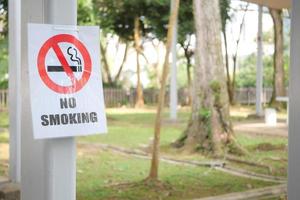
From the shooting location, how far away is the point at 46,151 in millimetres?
2590

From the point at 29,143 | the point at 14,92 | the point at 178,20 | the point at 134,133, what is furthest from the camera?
the point at 178,20

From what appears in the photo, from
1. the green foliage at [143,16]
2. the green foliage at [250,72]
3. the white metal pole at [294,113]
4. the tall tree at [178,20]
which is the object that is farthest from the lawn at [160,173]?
the green foliage at [250,72]

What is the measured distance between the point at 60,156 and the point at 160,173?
16.4 feet

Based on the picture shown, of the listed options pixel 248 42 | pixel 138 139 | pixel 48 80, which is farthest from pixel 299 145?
pixel 248 42

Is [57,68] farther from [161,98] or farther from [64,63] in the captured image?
[161,98]

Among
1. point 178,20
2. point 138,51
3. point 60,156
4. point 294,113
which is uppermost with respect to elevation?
point 178,20

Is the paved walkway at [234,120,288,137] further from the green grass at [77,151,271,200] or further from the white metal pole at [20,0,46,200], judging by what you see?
the white metal pole at [20,0,46,200]

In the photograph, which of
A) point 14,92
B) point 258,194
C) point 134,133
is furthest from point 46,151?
point 134,133

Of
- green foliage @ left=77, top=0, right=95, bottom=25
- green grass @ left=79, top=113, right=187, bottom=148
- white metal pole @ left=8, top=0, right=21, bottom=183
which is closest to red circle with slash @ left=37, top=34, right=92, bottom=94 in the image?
white metal pole @ left=8, top=0, right=21, bottom=183

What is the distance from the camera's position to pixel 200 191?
630cm

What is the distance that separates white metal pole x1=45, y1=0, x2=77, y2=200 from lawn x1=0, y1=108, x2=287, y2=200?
10.5 feet

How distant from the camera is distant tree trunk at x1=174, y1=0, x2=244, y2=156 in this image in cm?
920

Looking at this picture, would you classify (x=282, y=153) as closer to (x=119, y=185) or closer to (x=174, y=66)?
(x=119, y=185)

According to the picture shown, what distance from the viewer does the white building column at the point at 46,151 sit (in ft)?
8.51
